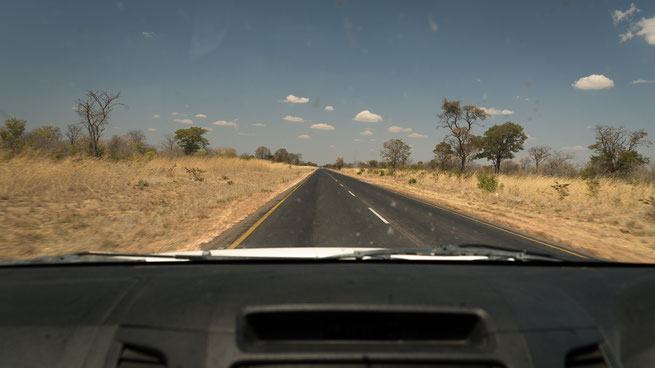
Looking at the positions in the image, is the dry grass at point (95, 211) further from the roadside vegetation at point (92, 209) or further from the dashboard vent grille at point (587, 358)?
the dashboard vent grille at point (587, 358)

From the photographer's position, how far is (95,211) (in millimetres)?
8578

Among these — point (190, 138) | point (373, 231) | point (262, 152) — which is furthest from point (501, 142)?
point (262, 152)

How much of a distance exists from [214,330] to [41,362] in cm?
93

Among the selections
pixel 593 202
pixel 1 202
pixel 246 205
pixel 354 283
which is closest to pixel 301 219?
pixel 246 205

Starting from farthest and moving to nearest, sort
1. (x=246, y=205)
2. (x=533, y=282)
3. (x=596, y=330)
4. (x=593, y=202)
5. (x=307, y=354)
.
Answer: (x=593, y=202)
(x=246, y=205)
(x=533, y=282)
(x=596, y=330)
(x=307, y=354)

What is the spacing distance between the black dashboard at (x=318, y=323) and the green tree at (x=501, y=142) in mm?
47965

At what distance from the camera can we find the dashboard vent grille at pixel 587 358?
1479mm

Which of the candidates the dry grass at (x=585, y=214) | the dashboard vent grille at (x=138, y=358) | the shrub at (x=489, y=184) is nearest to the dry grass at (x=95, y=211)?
the dashboard vent grille at (x=138, y=358)

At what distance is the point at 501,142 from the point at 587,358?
49823 millimetres

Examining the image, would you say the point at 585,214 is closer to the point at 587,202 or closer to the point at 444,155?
the point at 587,202

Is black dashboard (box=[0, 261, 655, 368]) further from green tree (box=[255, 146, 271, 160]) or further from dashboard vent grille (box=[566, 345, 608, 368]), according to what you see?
green tree (box=[255, 146, 271, 160])

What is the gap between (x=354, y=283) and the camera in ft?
5.94

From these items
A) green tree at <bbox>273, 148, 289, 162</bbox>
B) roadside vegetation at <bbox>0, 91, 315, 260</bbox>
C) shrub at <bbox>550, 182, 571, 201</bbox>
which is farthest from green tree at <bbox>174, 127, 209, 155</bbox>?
green tree at <bbox>273, 148, 289, 162</bbox>

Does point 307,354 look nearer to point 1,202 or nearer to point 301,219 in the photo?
point 301,219
